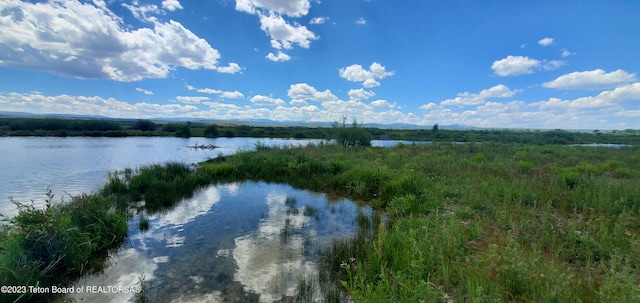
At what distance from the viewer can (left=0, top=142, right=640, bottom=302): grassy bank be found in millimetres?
3590

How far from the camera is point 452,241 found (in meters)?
5.09

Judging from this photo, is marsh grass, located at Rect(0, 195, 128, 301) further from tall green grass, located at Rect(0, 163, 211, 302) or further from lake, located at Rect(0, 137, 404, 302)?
lake, located at Rect(0, 137, 404, 302)

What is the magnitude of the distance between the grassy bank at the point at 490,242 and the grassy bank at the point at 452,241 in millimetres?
25

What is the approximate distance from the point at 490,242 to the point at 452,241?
0.89m

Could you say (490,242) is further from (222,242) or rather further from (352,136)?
(352,136)

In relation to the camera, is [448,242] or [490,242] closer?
[448,242]

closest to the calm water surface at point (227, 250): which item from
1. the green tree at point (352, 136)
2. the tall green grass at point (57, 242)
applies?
the tall green grass at point (57, 242)

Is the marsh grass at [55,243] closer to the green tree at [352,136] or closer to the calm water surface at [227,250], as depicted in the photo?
the calm water surface at [227,250]

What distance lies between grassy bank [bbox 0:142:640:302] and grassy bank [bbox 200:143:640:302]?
25 millimetres

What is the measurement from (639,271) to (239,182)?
13.8 m

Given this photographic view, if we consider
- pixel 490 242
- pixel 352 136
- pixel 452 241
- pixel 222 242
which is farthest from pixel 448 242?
pixel 352 136

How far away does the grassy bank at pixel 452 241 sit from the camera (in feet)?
11.8

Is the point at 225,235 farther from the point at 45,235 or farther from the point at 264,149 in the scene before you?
the point at 264,149

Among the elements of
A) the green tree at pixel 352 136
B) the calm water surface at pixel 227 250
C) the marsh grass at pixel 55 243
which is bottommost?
the calm water surface at pixel 227 250
